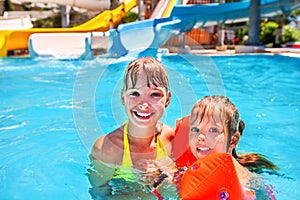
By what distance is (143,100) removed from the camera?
1779 mm

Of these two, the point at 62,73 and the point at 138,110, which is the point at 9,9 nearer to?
the point at 62,73

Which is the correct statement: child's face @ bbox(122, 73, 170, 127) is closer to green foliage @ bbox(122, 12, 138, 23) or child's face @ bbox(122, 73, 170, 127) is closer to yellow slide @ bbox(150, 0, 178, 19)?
yellow slide @ bbox(150, 0, 178, 19)

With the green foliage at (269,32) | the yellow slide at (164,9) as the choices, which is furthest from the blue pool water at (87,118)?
the green foliage at (269,32)

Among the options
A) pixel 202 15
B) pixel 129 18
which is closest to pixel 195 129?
pixel 202 15

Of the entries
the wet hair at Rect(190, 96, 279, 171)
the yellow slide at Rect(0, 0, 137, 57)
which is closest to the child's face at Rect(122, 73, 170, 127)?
the wet hair at Rect(190, 96, 279, 171)

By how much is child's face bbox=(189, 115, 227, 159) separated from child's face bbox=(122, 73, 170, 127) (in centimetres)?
22

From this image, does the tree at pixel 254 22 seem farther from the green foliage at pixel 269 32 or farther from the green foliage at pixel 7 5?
the green foliage at pixel 7 5

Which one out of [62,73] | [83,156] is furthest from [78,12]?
[83,156]

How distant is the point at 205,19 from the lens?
43.8ft

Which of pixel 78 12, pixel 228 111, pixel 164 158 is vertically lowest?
pixel 164 158

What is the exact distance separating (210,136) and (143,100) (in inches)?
14.3

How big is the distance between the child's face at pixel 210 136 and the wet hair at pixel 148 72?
0.25 metres

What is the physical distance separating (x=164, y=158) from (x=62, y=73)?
6797 millimetres

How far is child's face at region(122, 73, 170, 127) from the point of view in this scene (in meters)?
1.77
